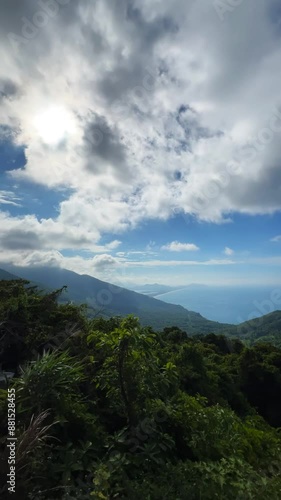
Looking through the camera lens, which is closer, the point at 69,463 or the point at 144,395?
the point at 69,463

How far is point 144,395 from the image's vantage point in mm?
4344

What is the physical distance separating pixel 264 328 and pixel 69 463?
18405 cm

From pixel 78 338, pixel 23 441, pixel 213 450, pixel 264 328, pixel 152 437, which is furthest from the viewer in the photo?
pixel 264 328

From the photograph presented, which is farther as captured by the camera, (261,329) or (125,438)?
(261,329)

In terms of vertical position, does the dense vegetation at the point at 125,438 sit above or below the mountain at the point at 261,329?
above

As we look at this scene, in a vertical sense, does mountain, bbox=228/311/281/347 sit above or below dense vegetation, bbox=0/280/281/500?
below

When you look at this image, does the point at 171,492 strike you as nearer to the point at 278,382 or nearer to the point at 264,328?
the point at 278,382

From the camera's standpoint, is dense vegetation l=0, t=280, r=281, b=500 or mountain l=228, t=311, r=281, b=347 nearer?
dense vegetation l=0, t=280, r=281, b=500

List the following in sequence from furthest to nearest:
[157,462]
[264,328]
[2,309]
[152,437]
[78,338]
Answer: [264,328] < [2,309] < [78,338] < [152,437] < [157,462]

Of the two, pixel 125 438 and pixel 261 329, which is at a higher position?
pixel 125 438

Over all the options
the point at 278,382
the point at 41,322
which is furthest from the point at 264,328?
the point at 41,322

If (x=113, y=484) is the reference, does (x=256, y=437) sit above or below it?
below

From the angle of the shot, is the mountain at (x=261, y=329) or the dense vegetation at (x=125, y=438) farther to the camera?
the mountain at (x=261, y=329)

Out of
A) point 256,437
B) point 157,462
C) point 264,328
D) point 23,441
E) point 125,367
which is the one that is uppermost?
point 125,367
